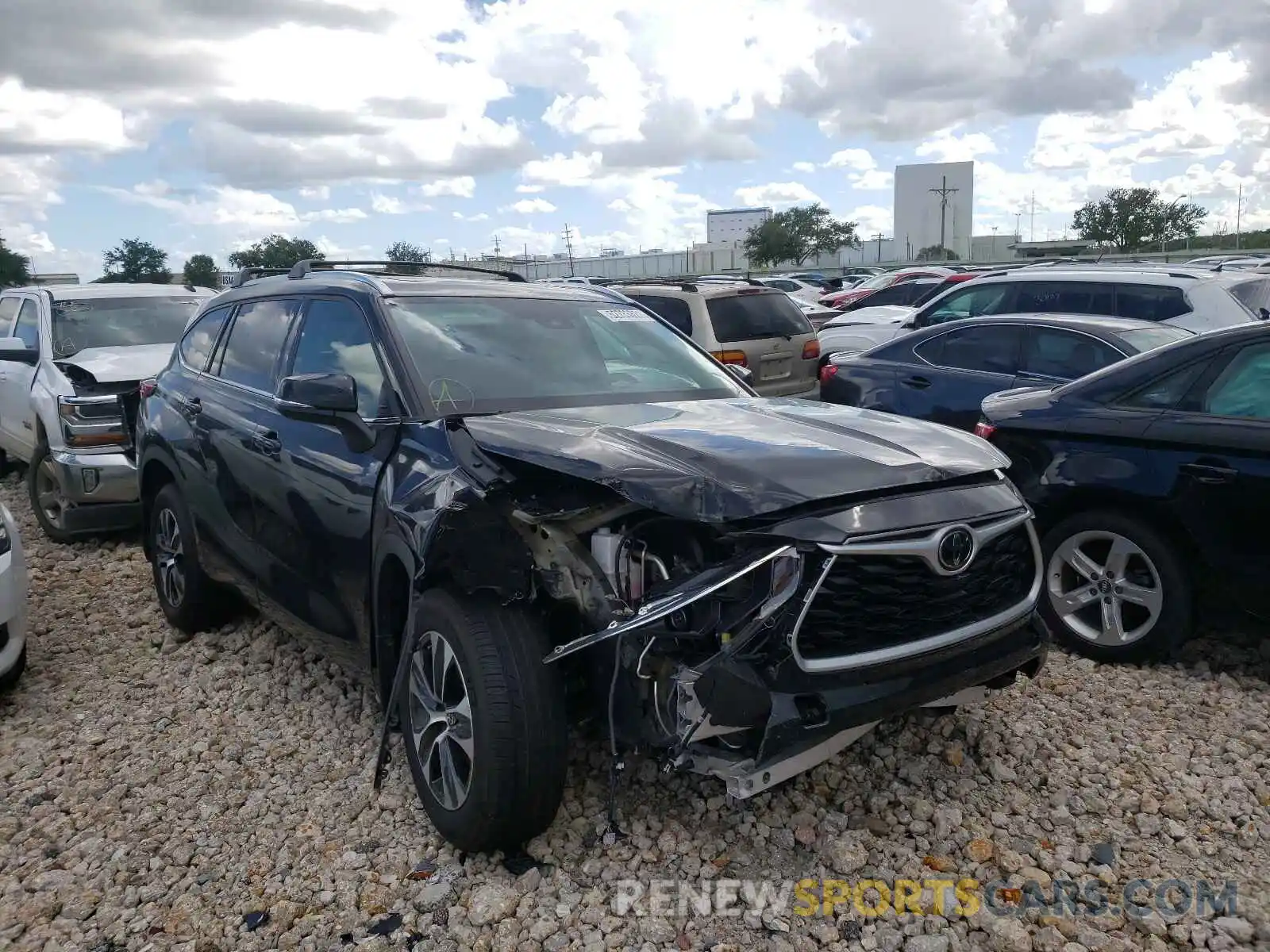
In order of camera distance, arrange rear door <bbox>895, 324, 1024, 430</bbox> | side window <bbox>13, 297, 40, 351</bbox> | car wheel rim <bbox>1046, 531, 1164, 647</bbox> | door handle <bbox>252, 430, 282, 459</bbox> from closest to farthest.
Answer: door handle <bbox>252, 430, 282, 459</bbox> → car wheel rim <bbox>1046, 531, 1164, 647</bbox> → rear door <bbox>895, 324, 1024, 430</bbox> → side window <bbox>13, 297, 40, 351</bbox>

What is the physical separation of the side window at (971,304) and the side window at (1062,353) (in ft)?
6.11

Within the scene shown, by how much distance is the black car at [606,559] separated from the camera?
2.86m

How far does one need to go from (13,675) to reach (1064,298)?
27.2 feet

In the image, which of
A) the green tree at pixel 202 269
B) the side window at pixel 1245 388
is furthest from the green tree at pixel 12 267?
the side window at pixel 1245 388

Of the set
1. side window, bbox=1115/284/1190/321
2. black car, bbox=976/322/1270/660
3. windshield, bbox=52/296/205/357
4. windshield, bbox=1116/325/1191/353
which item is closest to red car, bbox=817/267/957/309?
side window, bbox=1115/284/1190/321

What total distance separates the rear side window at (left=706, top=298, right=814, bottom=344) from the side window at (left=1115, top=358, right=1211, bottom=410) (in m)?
5.12

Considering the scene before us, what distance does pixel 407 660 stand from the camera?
342 centimetres

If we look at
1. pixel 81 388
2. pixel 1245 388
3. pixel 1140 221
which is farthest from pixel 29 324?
pixel 1140 221

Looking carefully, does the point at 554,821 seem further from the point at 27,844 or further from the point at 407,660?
the point at 27,844

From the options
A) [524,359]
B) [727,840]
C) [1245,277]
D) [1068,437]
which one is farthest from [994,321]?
[727,840]

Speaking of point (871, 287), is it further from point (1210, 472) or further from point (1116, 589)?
point (1210, 472)

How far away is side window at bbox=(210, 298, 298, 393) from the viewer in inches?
183

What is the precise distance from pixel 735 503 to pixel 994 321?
17.4ft

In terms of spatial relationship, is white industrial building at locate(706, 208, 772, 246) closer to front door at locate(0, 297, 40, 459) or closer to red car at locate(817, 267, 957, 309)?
red car at locate(817, 267, 957, 309)
